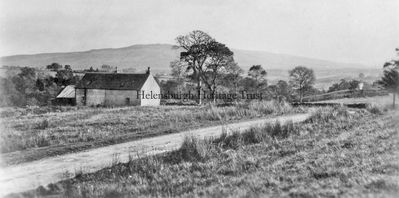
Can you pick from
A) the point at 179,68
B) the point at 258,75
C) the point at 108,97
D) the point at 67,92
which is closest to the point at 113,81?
the point at 108,97

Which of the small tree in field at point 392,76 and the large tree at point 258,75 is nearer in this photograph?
the small tree in field at point 392,76

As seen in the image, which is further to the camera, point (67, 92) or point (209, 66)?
point (67, 92)

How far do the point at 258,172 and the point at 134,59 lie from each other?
547 ft

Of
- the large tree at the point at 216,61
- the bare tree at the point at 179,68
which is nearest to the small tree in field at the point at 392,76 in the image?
the large tree at the point at 216,61

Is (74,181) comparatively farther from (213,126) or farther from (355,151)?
(213,126)

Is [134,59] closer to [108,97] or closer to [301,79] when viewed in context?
[108,97]

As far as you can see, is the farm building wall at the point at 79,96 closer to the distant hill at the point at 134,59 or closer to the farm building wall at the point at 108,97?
the farm building wall at the point at 108,97

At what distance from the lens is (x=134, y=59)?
172m

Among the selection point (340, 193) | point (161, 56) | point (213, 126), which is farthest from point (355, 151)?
point (161, 56)

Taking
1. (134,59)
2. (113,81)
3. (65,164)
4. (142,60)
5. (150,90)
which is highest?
(134,59)

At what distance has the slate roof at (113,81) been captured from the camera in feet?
187

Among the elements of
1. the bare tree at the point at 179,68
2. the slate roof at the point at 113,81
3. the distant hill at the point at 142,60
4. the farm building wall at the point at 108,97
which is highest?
the distant hill at the point at 142,60

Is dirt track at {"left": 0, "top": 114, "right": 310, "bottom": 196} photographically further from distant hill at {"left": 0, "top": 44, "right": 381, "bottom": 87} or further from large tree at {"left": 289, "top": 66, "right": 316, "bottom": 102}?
Answer: distant hill at {"left": 0, "top": 44, "right": 381, "bottom": 87}

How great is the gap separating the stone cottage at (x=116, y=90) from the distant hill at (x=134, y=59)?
9006 cm
